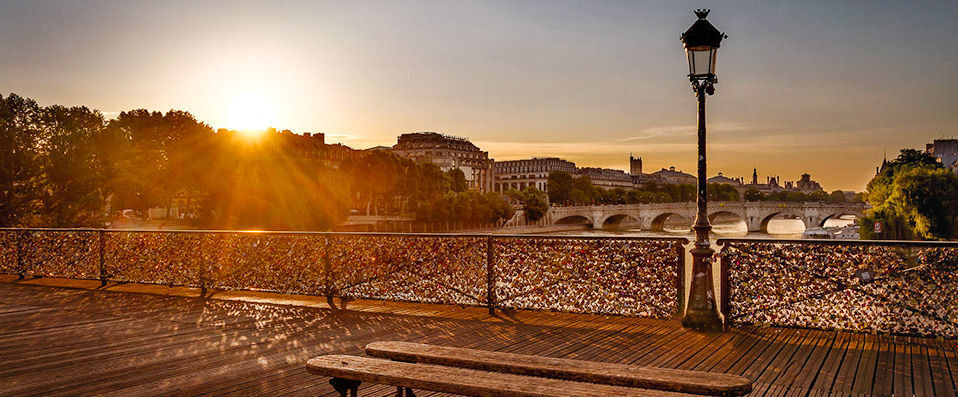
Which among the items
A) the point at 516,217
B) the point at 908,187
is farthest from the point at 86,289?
the point at 516,217

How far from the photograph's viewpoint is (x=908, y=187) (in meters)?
55.2

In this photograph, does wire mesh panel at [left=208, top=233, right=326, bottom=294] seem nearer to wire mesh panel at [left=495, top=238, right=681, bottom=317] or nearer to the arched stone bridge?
wire mesh panel at [left=495, top=238, right=681, bottom=317]

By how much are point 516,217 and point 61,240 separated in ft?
353

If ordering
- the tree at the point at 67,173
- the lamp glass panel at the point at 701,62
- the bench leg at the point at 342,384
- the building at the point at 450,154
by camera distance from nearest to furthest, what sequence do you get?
the bench leg at the point at 342,384 < the lamp glass panel at the point at 701,62 < the tree at the point at 67,173 < the building at the point at 450,154

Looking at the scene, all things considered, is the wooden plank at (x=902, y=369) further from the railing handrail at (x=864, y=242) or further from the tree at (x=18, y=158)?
the tree at (x=18, y=158)

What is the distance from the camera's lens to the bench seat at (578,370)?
441 cm

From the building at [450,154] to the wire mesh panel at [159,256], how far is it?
5971 inches

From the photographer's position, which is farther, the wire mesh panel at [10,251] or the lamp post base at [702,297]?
the wire mesh panel at [10,251]

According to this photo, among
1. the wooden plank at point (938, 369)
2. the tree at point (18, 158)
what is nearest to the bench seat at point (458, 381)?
the wooden plank at point (938, 369)

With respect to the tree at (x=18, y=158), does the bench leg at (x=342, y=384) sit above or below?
below

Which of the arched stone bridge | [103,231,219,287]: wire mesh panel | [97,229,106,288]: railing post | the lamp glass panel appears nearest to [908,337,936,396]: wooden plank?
the lamp glass panel

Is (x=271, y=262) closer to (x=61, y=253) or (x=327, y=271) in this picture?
(x=327, y=271)

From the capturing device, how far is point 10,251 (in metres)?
16.7

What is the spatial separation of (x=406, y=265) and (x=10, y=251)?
11.5 m
